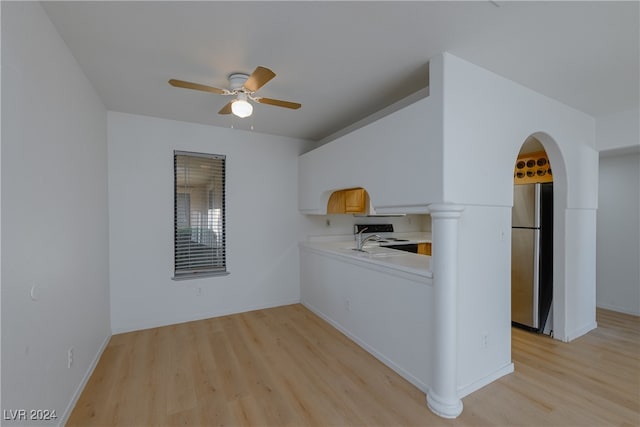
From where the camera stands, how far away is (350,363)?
8.66ft

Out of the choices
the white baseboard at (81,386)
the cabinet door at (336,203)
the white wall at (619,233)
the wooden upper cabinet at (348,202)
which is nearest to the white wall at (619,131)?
the white wall at (619,233)

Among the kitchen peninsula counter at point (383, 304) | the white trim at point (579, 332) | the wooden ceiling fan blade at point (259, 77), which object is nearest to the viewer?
the wooden ceiling fan blade at point (259, 77)

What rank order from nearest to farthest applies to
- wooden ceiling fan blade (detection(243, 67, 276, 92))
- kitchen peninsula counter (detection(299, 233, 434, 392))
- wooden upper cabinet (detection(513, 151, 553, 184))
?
wooden ceiling fan blade (detection(243, 67, 276, 92)), kitchen peninsula counter (detection(299, 233, 434, 392)), wooden upper cabinet (detection(513, 151, 553, 184))

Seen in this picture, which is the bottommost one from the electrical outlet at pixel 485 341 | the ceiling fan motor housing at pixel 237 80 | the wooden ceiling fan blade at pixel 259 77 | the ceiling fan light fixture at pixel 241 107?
the electrical outlet at pixel 485 341

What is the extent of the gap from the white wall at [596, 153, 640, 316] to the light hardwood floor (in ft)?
2.86

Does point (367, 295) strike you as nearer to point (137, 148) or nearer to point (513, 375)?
point (513, 375)

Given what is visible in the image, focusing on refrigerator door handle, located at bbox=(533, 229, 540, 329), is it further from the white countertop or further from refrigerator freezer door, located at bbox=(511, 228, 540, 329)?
the white countertop

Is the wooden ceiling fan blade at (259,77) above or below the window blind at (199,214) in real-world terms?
above

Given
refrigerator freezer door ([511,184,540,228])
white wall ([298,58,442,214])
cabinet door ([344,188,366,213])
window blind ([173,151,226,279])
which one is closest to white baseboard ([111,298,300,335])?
window blind ([173,151,226,279])

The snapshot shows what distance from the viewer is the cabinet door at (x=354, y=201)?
4426mm

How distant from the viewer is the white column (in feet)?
6.51

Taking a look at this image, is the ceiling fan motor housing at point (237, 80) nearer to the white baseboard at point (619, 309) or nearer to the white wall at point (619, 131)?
the white wall at point (619, 131)

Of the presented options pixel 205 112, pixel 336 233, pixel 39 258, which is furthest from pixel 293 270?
pixel 39 258

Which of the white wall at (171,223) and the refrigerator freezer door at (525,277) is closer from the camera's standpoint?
the refrigerator freezer door at (525,277)
